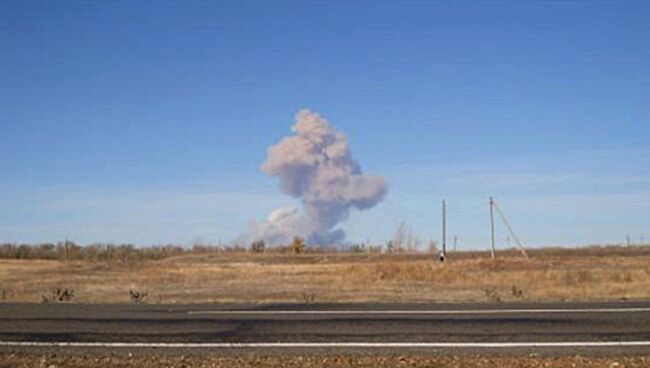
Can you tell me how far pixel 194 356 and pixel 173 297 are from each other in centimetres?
1357

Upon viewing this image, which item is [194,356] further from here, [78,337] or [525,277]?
[525,277]

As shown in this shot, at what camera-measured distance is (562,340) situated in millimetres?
12469

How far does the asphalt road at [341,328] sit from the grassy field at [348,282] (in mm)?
4301

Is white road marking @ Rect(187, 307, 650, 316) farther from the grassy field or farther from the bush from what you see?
the bush

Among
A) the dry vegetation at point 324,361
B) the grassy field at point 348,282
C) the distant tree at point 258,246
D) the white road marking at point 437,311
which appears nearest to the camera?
the dry vegetation at point 324,361

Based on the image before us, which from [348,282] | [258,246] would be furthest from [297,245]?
[348,282]

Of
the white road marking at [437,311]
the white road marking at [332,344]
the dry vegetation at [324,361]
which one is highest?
the white road marking at [437,311]

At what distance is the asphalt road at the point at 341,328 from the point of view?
1222 centimetres

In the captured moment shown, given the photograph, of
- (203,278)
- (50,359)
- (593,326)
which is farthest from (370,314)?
(203,278)

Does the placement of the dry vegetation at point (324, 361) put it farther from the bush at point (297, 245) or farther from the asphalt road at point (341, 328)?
the bush at point (297, 245)

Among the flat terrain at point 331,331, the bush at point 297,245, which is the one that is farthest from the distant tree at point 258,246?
the flat terrain at point 331,331

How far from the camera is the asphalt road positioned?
1222cm

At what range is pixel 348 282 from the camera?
3189cm

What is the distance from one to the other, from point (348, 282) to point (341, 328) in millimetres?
18009
